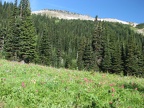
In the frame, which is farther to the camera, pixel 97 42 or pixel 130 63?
pixel 97 42

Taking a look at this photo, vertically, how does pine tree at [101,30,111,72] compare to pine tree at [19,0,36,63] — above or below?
below

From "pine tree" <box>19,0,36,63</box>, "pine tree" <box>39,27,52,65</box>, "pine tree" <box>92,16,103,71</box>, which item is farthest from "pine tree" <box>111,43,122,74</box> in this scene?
"pine tree" <box>19,0,36,63</box>

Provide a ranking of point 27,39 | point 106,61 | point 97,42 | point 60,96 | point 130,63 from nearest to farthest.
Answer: point 60,96 → point 27,39 → point 130,63 → point 106,61 → point 97,42

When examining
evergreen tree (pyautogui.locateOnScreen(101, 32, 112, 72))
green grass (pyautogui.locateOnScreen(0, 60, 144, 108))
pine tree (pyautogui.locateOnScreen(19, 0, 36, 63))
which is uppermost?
pine tree (pyautogui.locateOnScreen(19, 0, 36, 63))

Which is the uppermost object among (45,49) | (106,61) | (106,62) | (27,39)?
(27,39)

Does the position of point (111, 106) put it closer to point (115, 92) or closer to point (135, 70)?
point (115, 92)

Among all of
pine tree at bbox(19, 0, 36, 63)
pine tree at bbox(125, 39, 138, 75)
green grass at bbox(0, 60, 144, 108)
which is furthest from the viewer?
pine tree at bbox(125, 39, 138, 75)

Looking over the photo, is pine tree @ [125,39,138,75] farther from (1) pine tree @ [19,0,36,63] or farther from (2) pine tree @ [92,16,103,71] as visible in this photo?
(1) pine tree @ [19,0,36,63]

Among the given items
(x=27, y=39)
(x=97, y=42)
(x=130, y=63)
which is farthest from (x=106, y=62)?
(x=27, y=39)

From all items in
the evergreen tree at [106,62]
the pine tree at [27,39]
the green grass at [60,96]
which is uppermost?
the pine tree at [27,39]

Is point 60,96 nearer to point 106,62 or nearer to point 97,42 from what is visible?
point 106,62

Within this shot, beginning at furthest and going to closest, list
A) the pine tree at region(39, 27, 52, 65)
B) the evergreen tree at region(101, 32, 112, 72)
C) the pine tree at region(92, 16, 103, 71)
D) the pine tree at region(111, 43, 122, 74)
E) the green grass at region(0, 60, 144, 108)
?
the pine tree at region(92, 16, 103, 71)
the evergreen tree at region(101, 32, 112, 72)
the pine tree at region(111, 43, 122, 74)
the pine tree at region(39, 27, 52, 65)
the green grass at region(0, 60, 144, 108)

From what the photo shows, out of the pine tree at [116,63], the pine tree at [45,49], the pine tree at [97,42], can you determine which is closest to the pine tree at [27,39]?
the pine tree at [45,49]

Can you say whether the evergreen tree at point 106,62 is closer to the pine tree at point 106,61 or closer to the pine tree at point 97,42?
the pine tree at point 106,61
